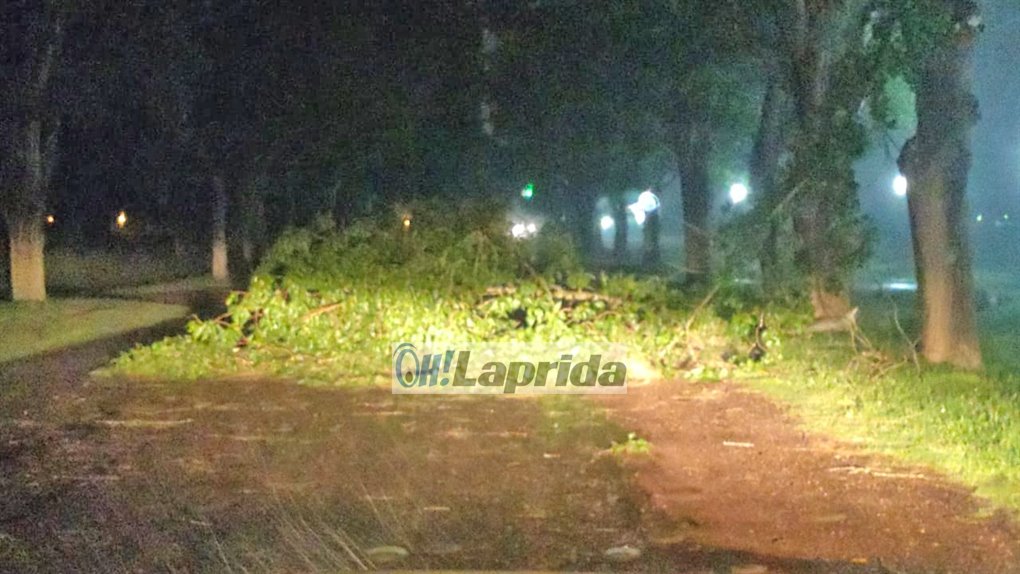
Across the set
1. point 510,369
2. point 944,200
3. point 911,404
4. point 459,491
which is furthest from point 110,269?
point 459,491

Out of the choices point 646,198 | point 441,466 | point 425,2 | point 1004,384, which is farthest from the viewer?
point 646,198

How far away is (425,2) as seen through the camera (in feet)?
102

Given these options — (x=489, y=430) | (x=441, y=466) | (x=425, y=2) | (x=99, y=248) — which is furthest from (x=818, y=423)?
(x=99, y=248)

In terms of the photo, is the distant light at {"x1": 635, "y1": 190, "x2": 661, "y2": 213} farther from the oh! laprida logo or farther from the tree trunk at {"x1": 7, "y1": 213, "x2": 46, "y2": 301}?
the oh! laprida logo

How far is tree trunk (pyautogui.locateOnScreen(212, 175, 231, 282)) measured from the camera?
37562 mm

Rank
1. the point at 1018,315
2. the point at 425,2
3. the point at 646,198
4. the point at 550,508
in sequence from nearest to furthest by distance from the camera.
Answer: the point at 550,508, the point at 1018,315, the point at 425,2, the point at 646,198

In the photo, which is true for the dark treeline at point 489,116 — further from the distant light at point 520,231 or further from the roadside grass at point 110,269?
the distant light at point 520,231

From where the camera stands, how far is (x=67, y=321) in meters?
23.5

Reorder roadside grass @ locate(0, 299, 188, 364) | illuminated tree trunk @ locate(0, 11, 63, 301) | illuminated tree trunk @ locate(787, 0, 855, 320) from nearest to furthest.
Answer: illuminated tree trunk @ locate(787, 0, 855, 320) < roadside grass @ locate(0, 299, 188, 364) < illuminated tree trunk @ locate(0, 11, 63, 301)

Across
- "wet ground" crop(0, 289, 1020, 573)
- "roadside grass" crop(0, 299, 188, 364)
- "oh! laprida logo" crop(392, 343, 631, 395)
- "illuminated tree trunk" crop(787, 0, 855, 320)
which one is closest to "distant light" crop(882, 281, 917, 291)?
"illuminated tree trunk" crop(787, 0, 855, 320)

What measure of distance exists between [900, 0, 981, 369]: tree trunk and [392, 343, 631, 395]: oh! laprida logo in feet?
13.2

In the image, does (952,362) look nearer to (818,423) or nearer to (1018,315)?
(818,423)

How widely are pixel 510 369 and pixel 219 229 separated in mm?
24921

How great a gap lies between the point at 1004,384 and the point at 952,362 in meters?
1.56
